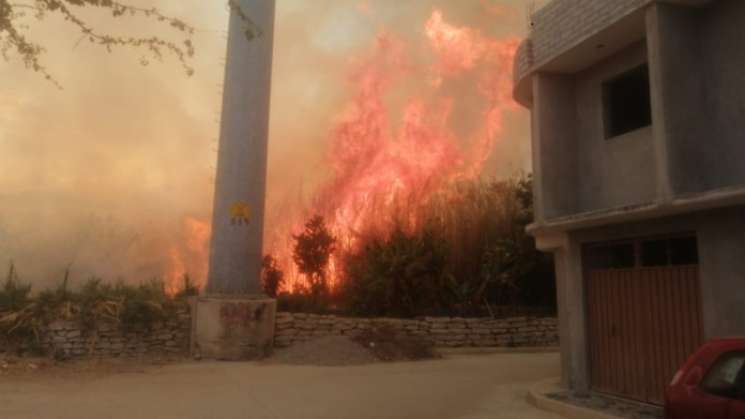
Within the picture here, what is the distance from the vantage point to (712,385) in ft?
15.4

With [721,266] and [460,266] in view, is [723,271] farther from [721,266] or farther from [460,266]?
[460,266]

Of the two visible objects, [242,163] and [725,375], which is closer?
[725,375]

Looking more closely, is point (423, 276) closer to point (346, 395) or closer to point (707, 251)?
point (346, 395)

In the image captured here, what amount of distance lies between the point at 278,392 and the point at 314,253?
15.0 metres

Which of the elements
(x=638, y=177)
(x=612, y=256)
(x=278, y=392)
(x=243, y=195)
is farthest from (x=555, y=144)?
(x=243, y=195)

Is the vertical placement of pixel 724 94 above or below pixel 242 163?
below

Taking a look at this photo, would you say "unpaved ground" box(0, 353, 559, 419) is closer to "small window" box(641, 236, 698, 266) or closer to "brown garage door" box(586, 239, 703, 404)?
"brown garage door" box(586, 239, 703, 404)

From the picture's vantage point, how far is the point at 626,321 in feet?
32.1

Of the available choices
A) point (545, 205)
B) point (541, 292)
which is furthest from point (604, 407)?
point (541, 292)

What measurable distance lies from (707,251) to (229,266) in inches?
479

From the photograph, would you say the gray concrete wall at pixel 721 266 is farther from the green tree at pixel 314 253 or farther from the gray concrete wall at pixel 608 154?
the green tree at pixel 314 253

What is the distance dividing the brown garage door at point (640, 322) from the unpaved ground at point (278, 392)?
1542mm

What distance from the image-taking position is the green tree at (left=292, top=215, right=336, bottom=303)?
25688mm

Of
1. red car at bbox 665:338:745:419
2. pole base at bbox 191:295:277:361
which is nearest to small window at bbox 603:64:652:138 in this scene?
red car at bbox 665:338:745:419
